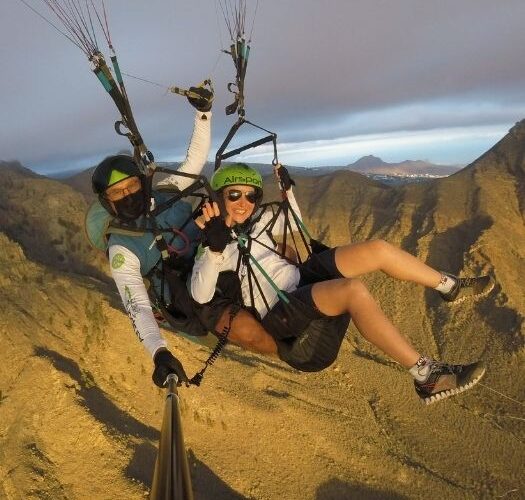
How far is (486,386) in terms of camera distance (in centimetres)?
1873

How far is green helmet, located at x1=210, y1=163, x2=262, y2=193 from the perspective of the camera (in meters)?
4.59

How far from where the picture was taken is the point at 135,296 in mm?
4164

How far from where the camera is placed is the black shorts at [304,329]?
4488mm

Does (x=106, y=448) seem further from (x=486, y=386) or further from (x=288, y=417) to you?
(x=486, y=386)

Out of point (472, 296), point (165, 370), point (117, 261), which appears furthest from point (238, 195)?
point (472, 296)

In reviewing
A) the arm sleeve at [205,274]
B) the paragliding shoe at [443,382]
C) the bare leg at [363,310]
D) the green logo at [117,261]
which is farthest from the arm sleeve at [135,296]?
the paragliding shoe at [443,382]

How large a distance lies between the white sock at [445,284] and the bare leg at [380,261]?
0.70 feet

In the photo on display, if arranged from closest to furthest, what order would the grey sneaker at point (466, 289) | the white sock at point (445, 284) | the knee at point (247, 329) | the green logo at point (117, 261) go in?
the green logo at point (117, 261) → the knee at point (247, 329) → the white sock at point (445, 284) → the grey sneaker at point (466, 289)

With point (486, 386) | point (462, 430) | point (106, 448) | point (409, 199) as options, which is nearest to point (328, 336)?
point (106, 448)

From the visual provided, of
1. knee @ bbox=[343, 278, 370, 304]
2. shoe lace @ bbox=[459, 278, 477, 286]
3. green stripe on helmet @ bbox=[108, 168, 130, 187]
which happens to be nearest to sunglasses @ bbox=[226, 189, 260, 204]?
green stripe on helmet @ bbox=[108, 168, 130, 187]

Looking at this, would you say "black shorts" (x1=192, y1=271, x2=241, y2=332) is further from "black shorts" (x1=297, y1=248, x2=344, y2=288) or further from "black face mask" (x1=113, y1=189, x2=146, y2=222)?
"black face mask" (x1=113, y1=189, x2=146, y2=222)

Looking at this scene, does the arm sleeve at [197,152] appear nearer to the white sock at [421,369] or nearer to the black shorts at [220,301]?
the black shorts at [220,301]

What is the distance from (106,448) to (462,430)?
42.6 ft

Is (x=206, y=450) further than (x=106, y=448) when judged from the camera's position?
Yes
